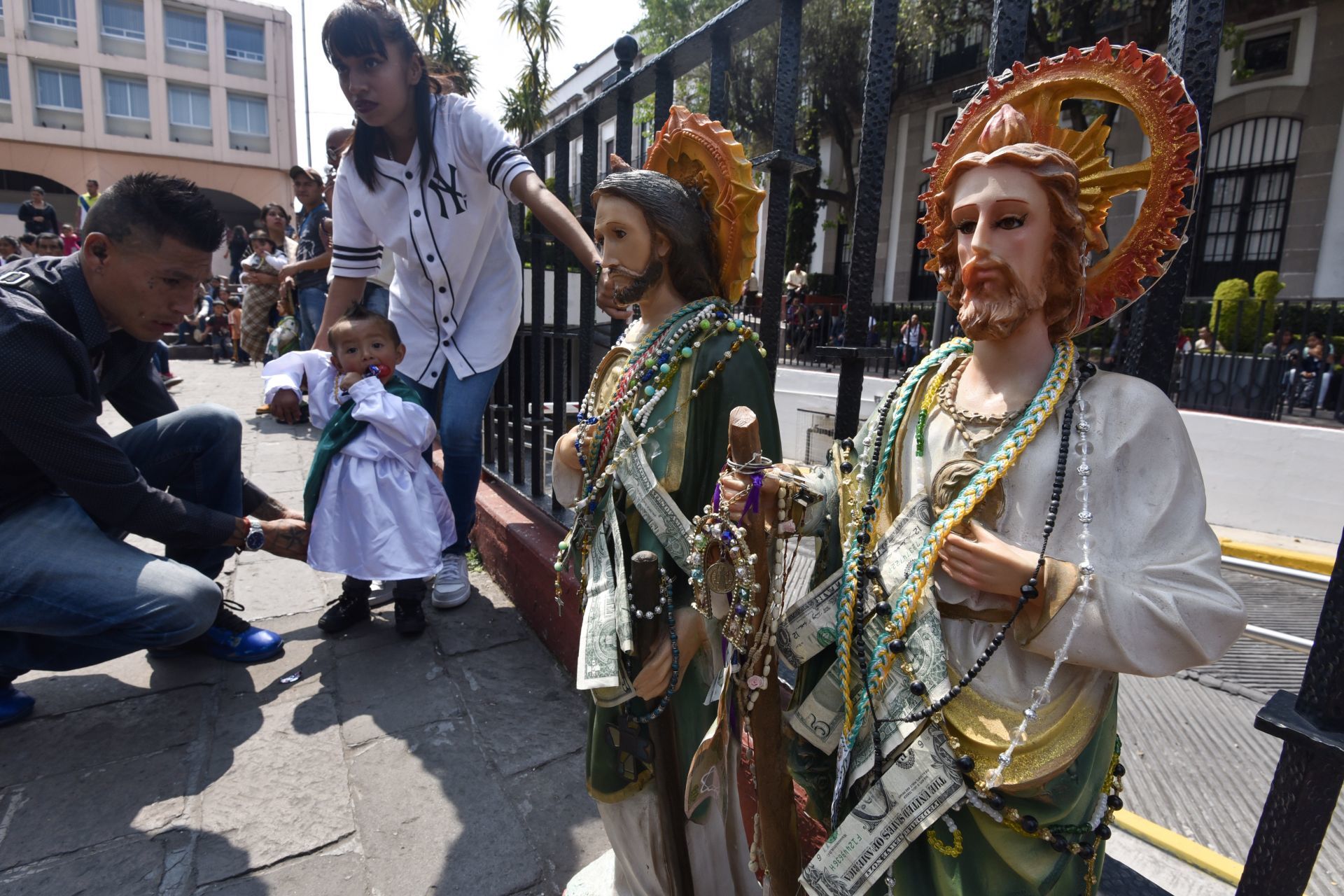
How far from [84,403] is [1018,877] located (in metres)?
2.90

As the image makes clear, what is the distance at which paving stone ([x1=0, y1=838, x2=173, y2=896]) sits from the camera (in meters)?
1.89

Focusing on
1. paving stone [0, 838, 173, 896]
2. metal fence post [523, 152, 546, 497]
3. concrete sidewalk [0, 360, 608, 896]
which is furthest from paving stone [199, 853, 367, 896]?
metal fence post [523, 152, 546, 497]

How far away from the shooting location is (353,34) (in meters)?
2.73

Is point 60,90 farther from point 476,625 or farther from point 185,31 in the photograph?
point 476,625

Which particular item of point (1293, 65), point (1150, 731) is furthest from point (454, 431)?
point (1293, 65)

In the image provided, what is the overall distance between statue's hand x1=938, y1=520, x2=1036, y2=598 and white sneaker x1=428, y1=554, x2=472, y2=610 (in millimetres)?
2843

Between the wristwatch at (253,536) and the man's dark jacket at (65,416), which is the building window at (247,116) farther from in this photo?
the wristwatch at (253,536)

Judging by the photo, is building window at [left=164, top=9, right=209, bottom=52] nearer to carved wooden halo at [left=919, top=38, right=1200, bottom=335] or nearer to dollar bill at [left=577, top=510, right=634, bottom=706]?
dollar bill at [left=577, top=510, right=634, bottom=706]

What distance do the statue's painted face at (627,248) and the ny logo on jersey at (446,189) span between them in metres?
1.66

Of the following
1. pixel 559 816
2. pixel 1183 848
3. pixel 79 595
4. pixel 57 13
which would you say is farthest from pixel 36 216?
pixel 57 13

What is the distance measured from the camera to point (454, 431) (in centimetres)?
331

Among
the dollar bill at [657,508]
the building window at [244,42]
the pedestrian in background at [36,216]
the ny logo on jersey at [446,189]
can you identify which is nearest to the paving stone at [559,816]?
the dollar bill at [657,508]

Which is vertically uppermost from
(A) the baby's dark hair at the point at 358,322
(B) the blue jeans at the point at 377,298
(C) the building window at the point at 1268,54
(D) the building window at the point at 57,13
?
(D) the building window at the point at 57,13

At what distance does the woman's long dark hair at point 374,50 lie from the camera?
2717 millimetres
